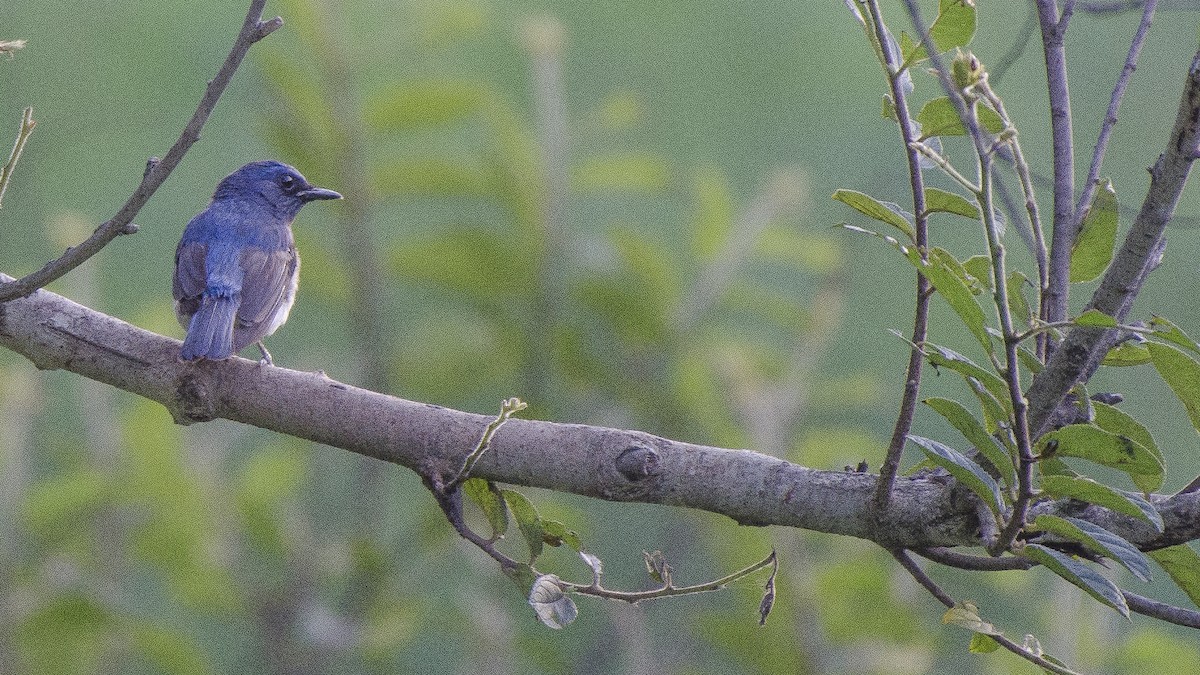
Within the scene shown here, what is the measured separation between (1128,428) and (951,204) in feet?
1.30

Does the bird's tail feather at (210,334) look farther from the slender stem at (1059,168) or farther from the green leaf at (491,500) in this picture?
the slender stem at (1059,168)

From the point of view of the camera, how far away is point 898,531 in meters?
1.88

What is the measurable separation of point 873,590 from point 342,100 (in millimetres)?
2257

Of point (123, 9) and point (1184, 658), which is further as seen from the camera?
point (123, 9)

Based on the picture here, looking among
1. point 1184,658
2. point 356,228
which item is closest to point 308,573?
point 356,228

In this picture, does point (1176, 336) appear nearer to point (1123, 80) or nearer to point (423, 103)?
point (1123, 80)

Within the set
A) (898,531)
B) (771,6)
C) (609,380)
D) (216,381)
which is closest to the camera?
(898,531)

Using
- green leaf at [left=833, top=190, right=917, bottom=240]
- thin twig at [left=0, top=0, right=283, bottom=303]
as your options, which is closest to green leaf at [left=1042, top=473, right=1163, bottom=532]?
green leaf at [left=833, top=190, right=917, bottom=240]

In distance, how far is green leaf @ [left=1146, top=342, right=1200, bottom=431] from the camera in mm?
1720

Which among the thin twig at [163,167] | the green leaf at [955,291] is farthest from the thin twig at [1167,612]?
the thin twig at [163,167]

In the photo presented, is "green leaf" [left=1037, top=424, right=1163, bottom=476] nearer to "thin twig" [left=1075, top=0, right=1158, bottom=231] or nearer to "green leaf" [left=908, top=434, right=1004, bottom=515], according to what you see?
"green leaf" [left=908, top=434, right=1004, bottom=515]

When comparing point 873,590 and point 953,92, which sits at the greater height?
point 953,92

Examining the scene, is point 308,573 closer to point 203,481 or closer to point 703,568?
point 203,481

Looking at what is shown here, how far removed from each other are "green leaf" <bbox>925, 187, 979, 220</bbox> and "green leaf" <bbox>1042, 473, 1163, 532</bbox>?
1.33 feet
